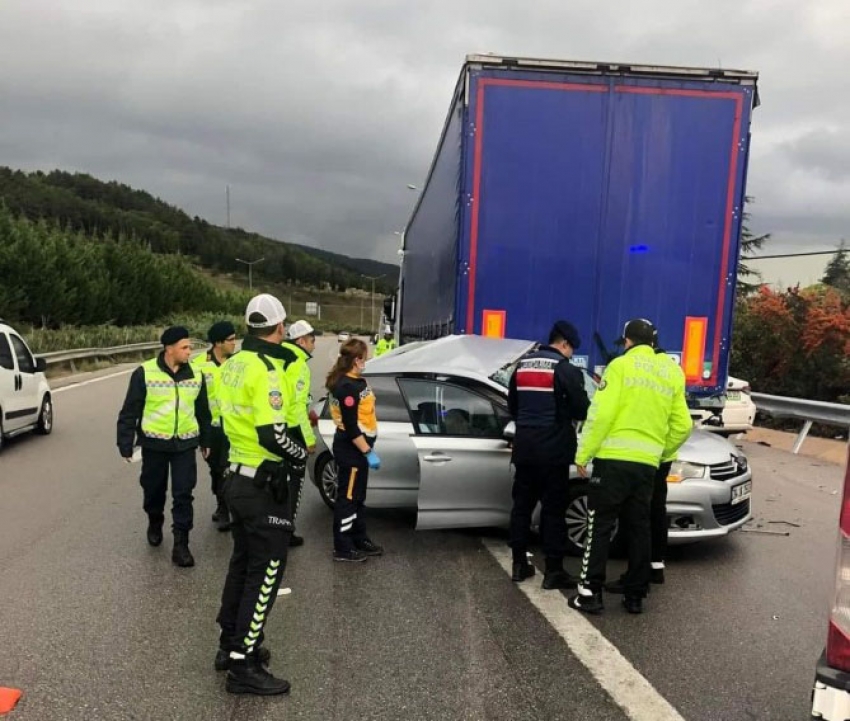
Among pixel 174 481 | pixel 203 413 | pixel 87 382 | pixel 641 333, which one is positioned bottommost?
pixel 87 382

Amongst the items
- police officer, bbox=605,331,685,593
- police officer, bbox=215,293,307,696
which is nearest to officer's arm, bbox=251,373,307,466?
police officer, bbox=215,293,307,696

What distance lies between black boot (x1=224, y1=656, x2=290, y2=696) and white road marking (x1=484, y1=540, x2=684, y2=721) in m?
1.56

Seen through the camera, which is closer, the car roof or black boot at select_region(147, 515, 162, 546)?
black boot at select_region(147, 515, 162, 546)

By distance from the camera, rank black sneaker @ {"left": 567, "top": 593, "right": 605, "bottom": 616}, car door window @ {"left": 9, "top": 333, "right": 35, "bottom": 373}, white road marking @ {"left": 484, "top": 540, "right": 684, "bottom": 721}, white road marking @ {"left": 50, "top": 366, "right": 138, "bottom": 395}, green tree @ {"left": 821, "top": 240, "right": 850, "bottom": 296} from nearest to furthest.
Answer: white road marking @ {"left": 484, "top": 540, "right": 684, "bottom": 721} → black sneaker @ {"left": 567, "top": 593, "right": 605, "bottom": 616} → car door window @ {"left": 9, "top": 333, "right": 35, "bottom": 373} → white road marking @ {"left": 50, "top": 366, "right": 138, "bottom": 395} → green tree @ {"left": 821, "top": 240, "right": 850, "bottom": 296}

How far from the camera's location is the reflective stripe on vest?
5504 mm

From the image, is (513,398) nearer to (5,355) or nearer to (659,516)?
(659,516)

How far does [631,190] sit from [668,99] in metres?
0.88

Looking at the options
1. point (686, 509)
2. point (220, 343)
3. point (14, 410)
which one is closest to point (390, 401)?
point (220, 343)

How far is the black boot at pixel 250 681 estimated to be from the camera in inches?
138

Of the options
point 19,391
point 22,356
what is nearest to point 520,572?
point 19,391

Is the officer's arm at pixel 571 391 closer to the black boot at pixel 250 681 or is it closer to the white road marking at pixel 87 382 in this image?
the black boot at pixel 250 681

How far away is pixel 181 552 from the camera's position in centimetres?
540

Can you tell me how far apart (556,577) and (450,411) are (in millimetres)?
1620

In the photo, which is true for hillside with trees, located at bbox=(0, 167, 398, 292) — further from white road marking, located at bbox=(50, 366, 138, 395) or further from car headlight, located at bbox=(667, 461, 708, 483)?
car headlight, located at bbox=(667, 461, 708, 483)
